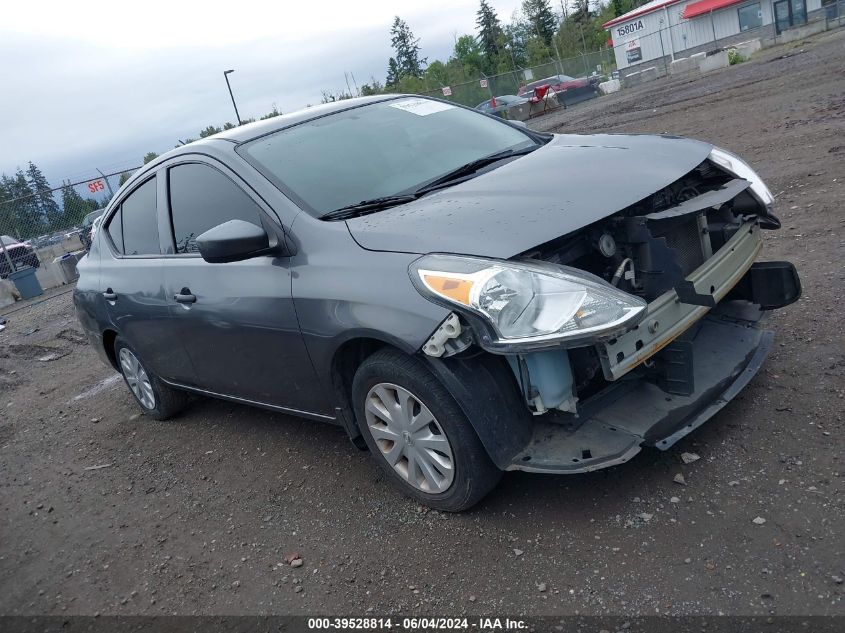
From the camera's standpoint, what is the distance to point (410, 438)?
3.20 meters

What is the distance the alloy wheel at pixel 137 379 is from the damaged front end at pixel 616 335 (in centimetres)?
328

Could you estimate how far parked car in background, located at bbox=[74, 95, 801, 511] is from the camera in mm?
2811

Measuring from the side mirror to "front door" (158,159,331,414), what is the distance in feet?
0.48

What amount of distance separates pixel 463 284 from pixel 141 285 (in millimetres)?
2748

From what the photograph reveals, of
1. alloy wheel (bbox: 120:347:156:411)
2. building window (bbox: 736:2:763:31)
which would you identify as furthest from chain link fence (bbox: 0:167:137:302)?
building window (bbox: 736:2:763:31)

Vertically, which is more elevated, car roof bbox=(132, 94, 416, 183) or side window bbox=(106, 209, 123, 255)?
car roof bbox=(132, 94, 416, 183)

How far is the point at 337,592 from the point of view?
3.02m

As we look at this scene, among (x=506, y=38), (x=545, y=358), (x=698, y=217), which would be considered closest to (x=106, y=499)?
(x=545, y=358)

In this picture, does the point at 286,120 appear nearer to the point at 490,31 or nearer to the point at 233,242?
the point at 233,242

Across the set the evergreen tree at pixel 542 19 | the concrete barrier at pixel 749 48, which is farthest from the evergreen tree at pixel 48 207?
the evergreen tree at pixel 542 19

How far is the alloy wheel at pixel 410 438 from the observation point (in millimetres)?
3094

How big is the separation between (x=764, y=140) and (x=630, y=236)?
7736 mm

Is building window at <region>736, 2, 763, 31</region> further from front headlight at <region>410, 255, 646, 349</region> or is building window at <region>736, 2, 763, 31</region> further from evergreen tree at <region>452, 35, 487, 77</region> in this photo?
front headlight at <region>410, 255, 646, 349</region>

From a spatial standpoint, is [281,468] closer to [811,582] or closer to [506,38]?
[811,582]
